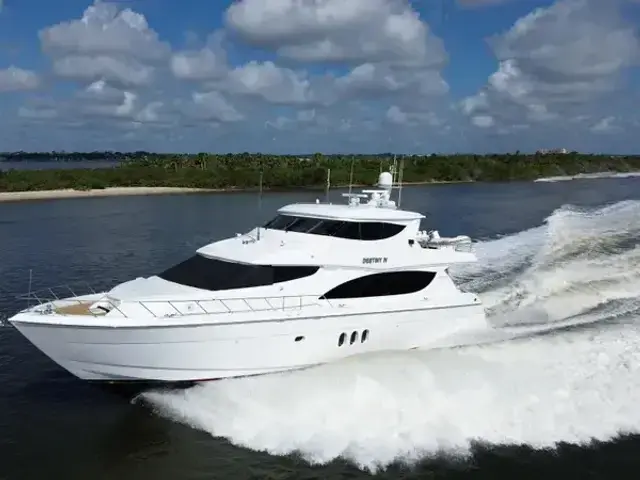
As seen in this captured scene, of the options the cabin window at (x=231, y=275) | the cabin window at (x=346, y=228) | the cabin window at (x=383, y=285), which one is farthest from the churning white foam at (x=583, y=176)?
the cabin window at (x=231, y=275)

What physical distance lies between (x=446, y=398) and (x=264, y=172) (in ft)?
240

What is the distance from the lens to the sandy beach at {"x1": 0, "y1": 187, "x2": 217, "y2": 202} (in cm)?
6581

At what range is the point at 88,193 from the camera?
70.7m

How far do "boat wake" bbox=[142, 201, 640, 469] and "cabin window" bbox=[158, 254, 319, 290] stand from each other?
1936 millimetres

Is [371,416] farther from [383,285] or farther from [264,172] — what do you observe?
[264,172]

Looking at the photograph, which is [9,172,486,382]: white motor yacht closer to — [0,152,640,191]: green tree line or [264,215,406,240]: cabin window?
[264,215,406,240]: cabin window

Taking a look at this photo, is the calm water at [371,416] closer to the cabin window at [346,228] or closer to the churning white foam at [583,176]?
the cabin window at [346,228]

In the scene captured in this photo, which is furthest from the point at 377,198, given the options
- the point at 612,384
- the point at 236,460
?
the point at 236,460

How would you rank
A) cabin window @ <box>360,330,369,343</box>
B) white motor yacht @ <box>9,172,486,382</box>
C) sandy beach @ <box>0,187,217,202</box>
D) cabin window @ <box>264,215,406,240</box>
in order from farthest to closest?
sandy beach @ <box>0,187,217,202</box> → cabin window @ <box>264,215,406,240</box> → cabin window @ <box>360,330,369,343</box> → white motor yacht @ <box>9,172,486,382</box>

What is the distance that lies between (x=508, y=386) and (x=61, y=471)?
A: 8281 mm

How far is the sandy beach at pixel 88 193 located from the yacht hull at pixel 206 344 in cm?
6023

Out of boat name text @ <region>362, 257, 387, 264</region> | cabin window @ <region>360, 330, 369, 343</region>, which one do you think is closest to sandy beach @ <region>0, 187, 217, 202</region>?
boat name text @ <region>362, 257, 387, 264</region>

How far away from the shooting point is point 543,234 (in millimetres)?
26391

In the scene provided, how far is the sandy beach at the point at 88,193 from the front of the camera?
65812 millimetres
